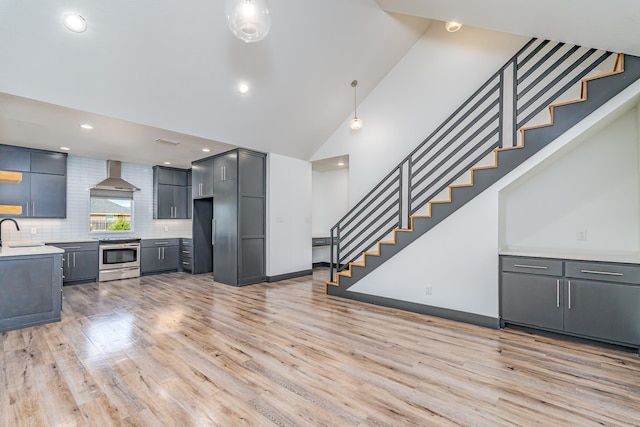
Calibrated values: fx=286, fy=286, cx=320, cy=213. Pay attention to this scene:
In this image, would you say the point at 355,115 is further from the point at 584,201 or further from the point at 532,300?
the point at 532,300

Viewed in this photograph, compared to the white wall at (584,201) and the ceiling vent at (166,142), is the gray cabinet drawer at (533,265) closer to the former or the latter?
the white wall at (584,201)

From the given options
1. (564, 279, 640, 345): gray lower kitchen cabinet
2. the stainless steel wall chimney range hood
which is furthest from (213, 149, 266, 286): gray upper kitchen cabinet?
(564, 279, 640, 345): gray lower kitchen cabinet

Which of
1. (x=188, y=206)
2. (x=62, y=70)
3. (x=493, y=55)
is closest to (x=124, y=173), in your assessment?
(x=188, y=206)

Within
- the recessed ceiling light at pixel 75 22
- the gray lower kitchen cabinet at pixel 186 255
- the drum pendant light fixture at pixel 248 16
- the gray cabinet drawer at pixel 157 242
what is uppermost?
the recessed ceiling light at pixel 75 22

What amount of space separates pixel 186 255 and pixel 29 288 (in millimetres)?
3650

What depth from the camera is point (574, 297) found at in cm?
303

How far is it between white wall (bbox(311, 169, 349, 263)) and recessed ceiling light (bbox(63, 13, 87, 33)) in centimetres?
564

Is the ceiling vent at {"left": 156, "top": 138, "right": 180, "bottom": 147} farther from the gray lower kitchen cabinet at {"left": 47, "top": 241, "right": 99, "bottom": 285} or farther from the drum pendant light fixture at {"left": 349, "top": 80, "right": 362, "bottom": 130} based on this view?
the drum pendant light fixture at {"left": 349, "top": 80, "right": 362, "bottom": 130}

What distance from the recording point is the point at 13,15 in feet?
8.48

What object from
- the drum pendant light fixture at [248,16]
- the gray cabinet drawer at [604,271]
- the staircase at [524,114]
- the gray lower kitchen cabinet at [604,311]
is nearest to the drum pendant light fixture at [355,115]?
the staircase at [524,114]

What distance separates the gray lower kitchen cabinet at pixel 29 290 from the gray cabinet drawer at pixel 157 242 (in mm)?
3009

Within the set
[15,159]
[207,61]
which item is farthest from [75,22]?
[15,159]

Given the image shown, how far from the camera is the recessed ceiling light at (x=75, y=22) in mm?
2744

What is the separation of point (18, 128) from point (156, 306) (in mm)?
3471
